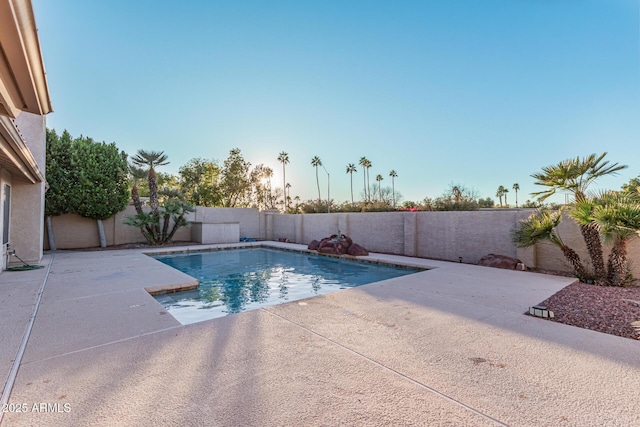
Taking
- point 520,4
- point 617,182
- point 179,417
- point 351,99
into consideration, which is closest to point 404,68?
point 351,99

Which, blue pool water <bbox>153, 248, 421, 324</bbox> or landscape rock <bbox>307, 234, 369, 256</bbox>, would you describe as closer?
blue pool water <bbox>153, 248, 421, 324</bbox>

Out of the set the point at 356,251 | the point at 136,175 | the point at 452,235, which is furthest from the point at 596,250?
the point at 136,175

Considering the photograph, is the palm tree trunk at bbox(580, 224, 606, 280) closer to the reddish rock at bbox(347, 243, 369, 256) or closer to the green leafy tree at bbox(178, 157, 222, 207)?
the reddish rock at bbox(347, 243, 369, 256)

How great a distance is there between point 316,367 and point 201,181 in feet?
87.2

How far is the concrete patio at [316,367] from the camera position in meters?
1.96

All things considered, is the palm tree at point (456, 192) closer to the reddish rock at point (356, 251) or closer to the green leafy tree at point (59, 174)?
the reddish rock at point (356, 251)

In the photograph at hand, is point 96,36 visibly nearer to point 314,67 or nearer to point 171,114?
point 171,114

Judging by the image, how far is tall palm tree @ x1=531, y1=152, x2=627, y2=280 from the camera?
6059 millimetres

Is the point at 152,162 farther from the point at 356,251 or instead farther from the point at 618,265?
the point at 618,265

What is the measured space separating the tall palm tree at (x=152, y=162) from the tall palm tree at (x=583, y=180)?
14846 mm

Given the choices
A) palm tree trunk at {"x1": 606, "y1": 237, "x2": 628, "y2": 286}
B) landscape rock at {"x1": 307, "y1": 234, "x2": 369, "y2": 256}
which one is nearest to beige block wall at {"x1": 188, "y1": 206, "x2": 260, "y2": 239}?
landscape rock at {"x1": 307, "y1": 234, "x2": 369, "y2": 256}

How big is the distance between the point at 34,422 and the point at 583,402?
12.4 feet

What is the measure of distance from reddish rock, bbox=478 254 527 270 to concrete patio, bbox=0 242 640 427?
3736 mm

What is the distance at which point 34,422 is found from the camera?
1863 millimetres
